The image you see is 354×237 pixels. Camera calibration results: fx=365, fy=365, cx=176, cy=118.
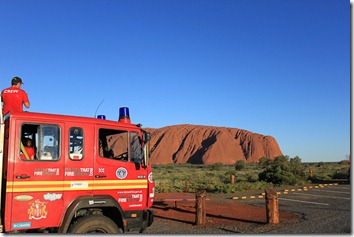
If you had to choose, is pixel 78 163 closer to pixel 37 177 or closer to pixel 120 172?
pixel 37 177

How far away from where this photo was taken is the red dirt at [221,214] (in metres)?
11.6

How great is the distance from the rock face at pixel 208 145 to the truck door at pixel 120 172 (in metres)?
98.5

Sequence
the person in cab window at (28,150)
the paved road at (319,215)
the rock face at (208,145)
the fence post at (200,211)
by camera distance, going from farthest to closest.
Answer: the rock face at (208,145), the fence post at (200,211), the paved road at (319,215), the person in cab window at (28,150)

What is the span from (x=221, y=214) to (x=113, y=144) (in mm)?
6941

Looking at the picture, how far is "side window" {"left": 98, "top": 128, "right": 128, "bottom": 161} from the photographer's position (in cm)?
693

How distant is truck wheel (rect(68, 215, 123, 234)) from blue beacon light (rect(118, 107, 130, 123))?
194cm

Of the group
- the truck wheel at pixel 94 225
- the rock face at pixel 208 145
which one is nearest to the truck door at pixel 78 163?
the truck wheel at pixel 94 225

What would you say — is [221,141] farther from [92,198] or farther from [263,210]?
[92,198]

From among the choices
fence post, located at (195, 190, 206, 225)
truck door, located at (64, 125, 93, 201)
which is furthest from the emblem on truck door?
fence post, located at (195, 190, 206, 225)

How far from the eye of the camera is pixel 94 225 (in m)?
6.02

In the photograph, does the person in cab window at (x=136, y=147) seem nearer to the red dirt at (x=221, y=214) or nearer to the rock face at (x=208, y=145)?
the red dirt at (x=221, y=214)

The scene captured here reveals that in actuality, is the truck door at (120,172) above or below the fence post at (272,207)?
above

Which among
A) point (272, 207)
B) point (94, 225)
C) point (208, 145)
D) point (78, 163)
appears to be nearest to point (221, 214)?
point (272, 207)

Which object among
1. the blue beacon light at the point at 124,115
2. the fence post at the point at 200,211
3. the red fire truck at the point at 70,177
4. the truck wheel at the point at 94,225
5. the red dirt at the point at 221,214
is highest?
the blue beacon light at the point at 124,115
